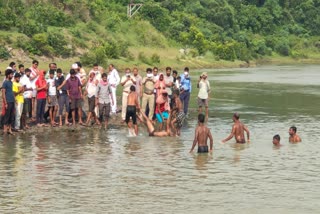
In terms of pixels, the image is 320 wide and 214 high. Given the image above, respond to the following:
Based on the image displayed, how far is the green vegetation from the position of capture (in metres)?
49.8

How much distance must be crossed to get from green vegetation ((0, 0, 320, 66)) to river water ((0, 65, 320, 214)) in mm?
24579

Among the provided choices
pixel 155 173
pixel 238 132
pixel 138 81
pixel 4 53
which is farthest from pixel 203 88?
pixel 4 53

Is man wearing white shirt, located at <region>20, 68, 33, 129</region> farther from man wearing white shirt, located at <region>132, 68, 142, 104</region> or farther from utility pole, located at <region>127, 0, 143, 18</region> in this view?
utility pole, located at <region>127, 0, 143, 18</region>

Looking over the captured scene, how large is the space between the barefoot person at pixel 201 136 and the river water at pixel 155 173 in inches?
12.2

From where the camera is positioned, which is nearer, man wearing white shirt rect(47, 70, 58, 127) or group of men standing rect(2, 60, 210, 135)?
group of men standing rect(2, 60, 210, 135)

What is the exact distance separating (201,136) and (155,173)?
2446 millimetres

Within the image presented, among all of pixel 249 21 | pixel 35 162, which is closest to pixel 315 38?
pixel 249 21

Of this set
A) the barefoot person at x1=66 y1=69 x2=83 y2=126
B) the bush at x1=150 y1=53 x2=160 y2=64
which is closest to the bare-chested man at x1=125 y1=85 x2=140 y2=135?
the barefoot person at x1=66 y1=69 x2=83 y2=126

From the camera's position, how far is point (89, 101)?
21.6 meters

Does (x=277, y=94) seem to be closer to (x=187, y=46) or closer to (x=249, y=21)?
(x=187, y=46)

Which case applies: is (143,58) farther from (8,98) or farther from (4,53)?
(8,98)

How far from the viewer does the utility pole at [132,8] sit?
72144 mm

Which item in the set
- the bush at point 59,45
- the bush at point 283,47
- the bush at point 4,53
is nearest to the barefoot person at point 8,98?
the bush at point 4,53

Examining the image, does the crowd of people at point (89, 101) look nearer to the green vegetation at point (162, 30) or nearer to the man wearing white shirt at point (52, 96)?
the man wearing white shirt at point (52, 96)
